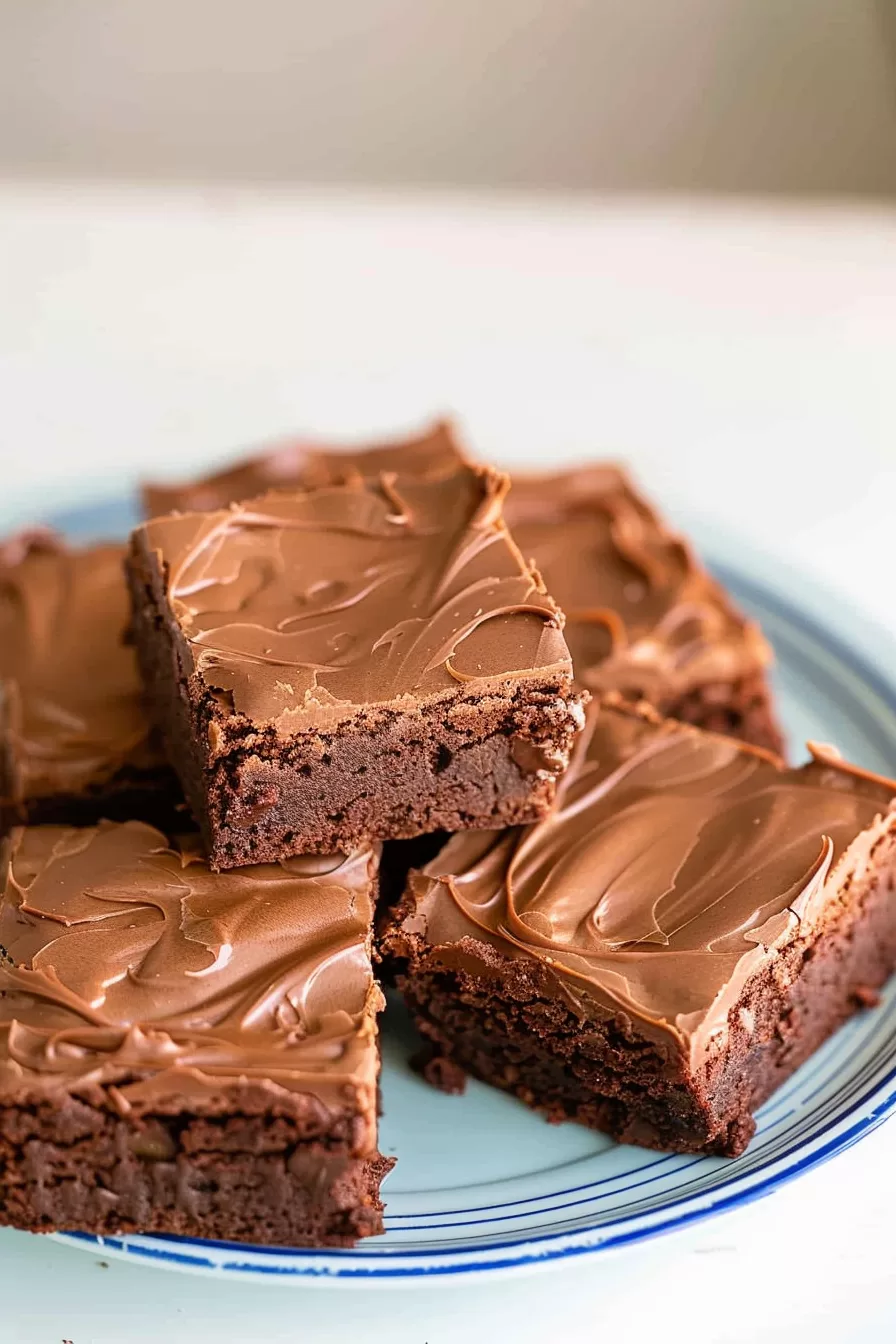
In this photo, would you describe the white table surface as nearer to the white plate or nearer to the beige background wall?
the beige background wall

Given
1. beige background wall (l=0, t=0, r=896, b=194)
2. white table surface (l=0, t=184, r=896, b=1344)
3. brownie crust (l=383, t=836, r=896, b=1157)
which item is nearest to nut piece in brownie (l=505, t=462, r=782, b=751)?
white table surface (l=0, t=184, r=896, b=1344)

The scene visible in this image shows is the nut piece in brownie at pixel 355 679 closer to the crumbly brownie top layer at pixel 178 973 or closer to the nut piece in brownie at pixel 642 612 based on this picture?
the crumbly brownie top layer at pixel 178 973

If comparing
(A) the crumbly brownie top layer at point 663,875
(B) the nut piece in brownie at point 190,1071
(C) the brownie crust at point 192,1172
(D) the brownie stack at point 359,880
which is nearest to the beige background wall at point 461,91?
(D) the brownie stack at point 359,880

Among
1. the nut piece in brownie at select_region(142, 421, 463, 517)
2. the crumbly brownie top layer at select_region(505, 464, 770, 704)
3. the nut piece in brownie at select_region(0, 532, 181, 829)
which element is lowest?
the nut piece in brownie at select_region(0, 532, 181, 829)

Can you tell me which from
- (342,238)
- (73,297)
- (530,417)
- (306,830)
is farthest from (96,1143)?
(342,238)

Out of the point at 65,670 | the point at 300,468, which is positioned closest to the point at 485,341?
the point at 300,468
